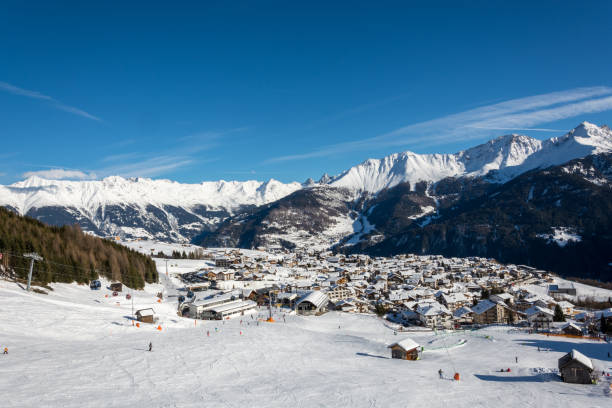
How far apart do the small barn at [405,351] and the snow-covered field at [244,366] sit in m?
1.32

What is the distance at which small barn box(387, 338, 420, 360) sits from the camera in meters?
38.4

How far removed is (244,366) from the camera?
102ft

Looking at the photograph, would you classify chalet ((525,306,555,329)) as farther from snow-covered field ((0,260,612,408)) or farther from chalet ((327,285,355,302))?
chalet ((327,285,355,302))

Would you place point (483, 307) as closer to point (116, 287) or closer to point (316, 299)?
point (316, 299)

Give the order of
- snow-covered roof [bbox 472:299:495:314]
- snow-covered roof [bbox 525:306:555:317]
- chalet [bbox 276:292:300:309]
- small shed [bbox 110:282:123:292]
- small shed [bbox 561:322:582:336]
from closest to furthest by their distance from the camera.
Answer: small shed [bbox 561:322:582:336]
small shed [bbox 110:282:123:292]
snow-covered roof [bbox 525:306:555:317]
snow-covered roof [bbox 472:299:495:314]
chalet [bbox 276:292:300:309]

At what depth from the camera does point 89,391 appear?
22.1 m

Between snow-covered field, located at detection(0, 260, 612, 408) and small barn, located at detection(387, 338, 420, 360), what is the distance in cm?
132

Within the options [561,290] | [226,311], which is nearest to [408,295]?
[226,311]

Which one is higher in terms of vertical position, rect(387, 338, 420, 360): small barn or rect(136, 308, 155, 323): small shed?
rect(136, 308, 155, 323): small shed

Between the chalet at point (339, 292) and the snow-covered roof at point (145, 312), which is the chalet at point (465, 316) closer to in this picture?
the chalet at point (339, 292)

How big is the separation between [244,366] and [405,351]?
16.4 m

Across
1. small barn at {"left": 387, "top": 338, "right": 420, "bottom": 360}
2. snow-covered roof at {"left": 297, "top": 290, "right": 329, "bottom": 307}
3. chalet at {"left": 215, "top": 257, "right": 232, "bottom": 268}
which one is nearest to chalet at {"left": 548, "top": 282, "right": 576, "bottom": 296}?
snow-covered roof at {"left": 297, "top": 290, "right": 329, "bottom": 307}

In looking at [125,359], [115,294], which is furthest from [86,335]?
[115,294]

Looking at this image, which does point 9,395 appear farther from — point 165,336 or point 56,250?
point 56,250
